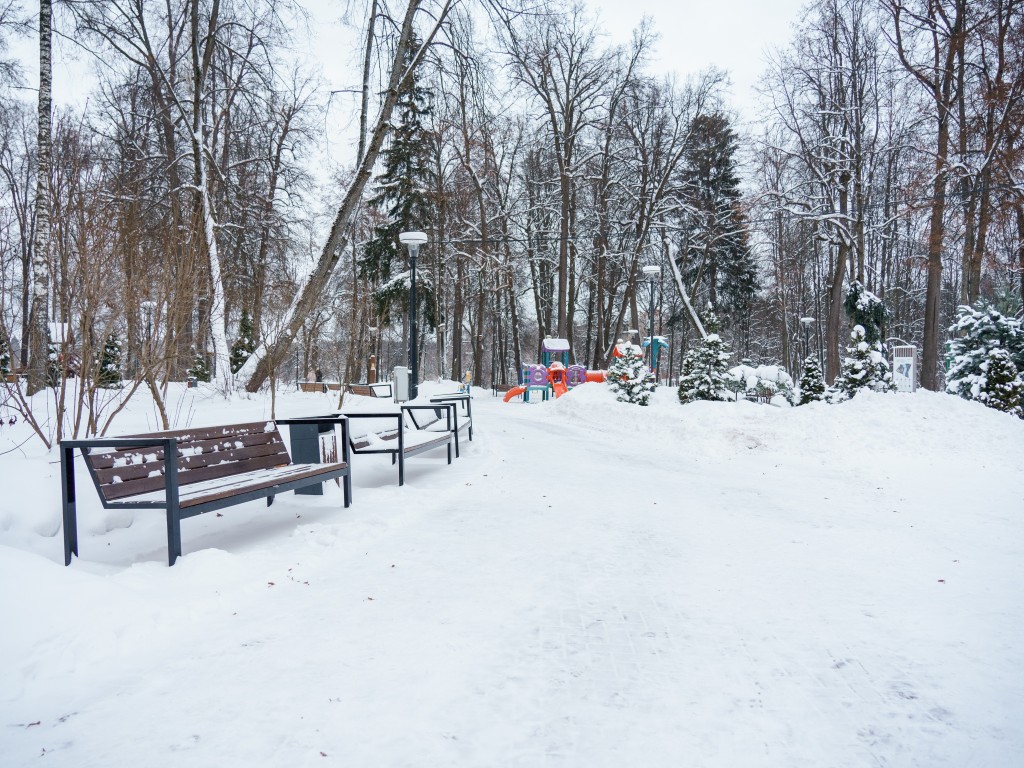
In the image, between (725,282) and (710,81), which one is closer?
(710,81)

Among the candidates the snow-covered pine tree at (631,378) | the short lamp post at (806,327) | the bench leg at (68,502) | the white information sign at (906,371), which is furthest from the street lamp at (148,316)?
the short lamp post at (806,327)

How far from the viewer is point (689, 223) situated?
89.9 ft

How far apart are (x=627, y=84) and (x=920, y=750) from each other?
79.1 ft

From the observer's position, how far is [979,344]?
37.0ft

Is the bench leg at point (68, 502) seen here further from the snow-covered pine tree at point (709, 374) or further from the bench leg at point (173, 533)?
the snow-covered pine tree at point (709, 374)

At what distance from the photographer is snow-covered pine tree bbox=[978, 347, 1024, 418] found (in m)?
10.3

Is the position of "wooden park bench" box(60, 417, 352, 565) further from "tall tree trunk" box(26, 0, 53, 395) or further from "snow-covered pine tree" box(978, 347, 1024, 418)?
"snow-covered pine tree" box(978, 347, 1024, 418)

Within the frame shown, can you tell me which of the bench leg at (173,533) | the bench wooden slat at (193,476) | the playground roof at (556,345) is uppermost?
the playground roof at (556,345)

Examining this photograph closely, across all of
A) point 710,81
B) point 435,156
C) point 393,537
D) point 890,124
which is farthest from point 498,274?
point 393,537

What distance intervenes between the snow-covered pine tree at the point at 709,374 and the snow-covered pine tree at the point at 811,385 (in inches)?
77.4

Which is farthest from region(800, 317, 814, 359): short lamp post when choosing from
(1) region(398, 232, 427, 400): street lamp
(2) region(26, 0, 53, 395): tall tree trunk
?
(2) region(26, 0, 53, 395): tall tree trunk

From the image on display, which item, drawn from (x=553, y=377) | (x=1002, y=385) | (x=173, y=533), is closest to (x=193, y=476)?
(x=173, y=533)

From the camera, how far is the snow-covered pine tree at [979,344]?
35.3ft

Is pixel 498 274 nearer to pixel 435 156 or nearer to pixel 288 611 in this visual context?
pixel 435 156
